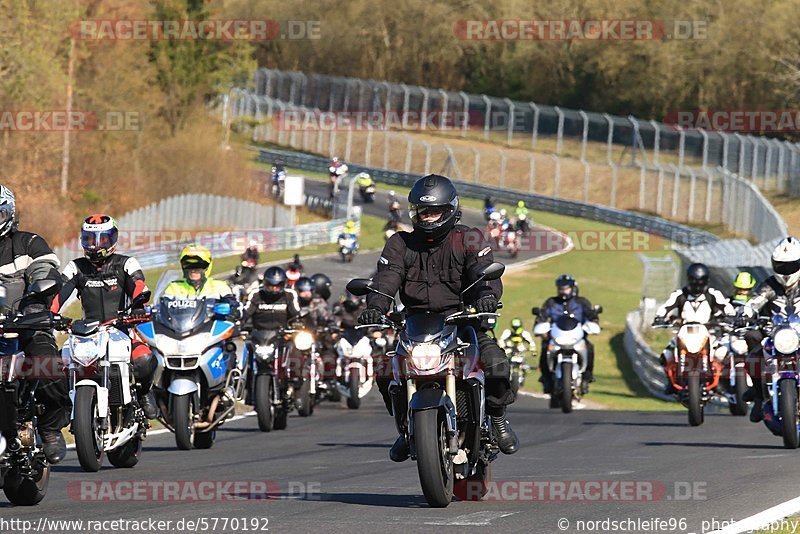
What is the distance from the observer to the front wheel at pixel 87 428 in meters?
11.4

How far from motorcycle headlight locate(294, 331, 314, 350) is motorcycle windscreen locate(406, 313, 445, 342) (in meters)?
10.1

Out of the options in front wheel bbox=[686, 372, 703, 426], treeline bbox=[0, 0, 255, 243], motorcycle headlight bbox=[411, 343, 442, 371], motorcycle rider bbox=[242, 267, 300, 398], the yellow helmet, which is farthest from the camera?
treeline bbox=[0, 0, 255, 243]

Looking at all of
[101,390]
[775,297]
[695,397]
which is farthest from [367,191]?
[101,390]

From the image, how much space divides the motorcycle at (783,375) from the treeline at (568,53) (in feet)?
209

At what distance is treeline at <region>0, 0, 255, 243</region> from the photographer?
178 ft

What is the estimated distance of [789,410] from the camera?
14.2m

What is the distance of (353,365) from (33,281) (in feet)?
43.8

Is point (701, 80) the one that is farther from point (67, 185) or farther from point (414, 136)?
point (67, 185)

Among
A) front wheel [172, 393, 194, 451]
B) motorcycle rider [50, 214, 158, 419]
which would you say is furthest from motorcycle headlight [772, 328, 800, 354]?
motorcycle rider [50, 214, 158, 419]

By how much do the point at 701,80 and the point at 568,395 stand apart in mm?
68678

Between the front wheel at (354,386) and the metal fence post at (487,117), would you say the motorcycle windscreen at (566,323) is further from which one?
the metal fence post at (487,117)

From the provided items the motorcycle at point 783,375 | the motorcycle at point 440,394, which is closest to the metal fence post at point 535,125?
the motorcycle at point 783,375

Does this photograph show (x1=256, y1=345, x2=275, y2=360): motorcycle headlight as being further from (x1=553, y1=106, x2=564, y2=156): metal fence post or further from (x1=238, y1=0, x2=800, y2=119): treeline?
(x1=238, y1=0, x2=800, y2=119): treeline

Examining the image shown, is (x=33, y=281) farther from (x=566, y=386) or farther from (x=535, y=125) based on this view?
(x=535, y=125)
